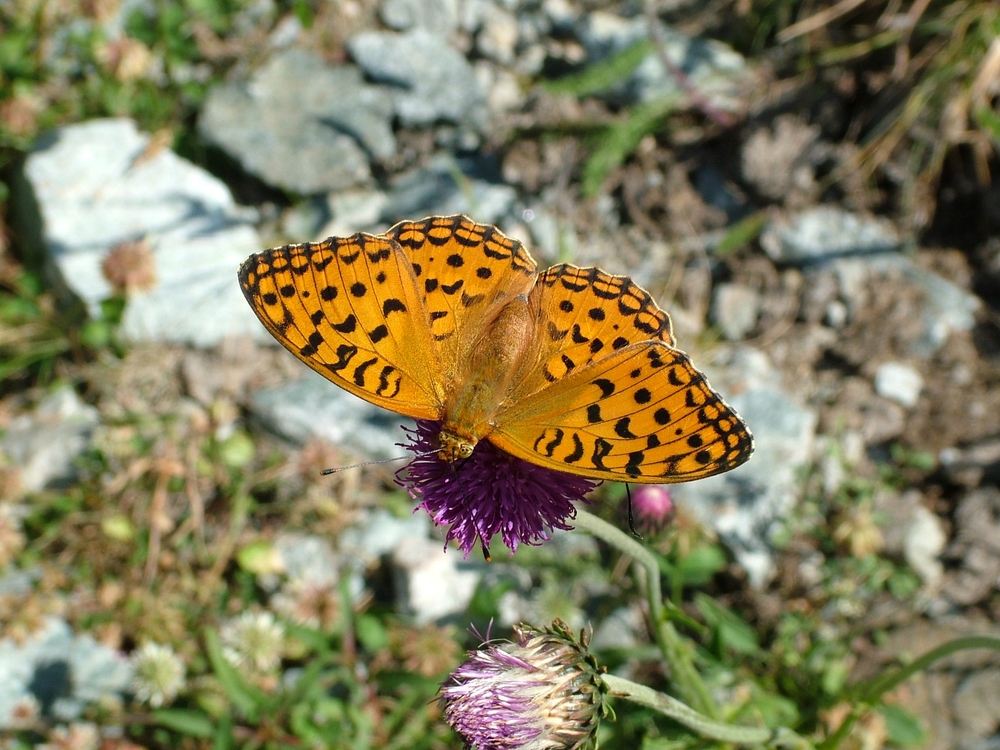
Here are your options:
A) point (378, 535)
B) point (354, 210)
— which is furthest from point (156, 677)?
point (354, 210)

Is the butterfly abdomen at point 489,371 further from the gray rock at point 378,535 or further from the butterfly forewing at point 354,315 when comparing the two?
the gray rock at point 378,535

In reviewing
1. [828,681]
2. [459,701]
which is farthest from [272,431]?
[828,681]

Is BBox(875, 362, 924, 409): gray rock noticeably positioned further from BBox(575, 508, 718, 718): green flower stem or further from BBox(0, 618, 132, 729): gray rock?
BBox(0, 618, 132, 729): gray rock

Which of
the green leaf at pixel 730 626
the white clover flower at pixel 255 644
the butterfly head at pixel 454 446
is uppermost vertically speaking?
the butterfly head at pixel 454 446

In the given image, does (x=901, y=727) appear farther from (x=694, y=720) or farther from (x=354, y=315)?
(x=354, y=315)

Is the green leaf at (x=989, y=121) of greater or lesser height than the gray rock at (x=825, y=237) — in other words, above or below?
above

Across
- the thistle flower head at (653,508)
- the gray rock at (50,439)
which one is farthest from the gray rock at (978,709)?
the gray rock at (50,439)

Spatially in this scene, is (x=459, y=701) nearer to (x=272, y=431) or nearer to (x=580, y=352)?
(x=580, y=352)
